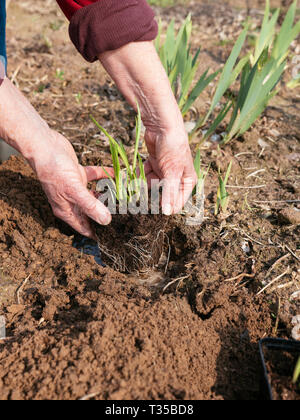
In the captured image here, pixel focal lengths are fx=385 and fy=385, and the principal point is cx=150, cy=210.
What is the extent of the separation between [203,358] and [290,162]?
138 centimetres

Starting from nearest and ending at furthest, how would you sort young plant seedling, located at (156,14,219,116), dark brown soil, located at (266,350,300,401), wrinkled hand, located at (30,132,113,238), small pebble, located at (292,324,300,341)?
dark brown soil, located at (266,350,300,401) → small pebble, located at (292,324,300,341) → wrinkled hand, located at (30,132,113,238) → young plant seedling, located at (156,14,219,116)

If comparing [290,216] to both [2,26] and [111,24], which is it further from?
[2,26]

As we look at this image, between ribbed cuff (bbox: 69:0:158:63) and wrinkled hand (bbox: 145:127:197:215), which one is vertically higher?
ribbed cuff (bbox: 69:0:158:63)

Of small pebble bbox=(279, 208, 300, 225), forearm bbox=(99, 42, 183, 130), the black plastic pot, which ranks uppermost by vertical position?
forearm bbox=(99, 42, 183, 130)

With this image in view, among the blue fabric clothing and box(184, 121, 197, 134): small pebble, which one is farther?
box(184, 121, 197, 134): small pebble

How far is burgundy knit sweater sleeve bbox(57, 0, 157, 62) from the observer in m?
1.41

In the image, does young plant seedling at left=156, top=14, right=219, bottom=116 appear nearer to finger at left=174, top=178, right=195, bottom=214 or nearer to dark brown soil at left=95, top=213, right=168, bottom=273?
finger at left=174, top=178, right=195, bottom=214

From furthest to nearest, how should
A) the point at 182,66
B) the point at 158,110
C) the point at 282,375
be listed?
the point at 182,66 < the point at 158,110 < the point at 282,375

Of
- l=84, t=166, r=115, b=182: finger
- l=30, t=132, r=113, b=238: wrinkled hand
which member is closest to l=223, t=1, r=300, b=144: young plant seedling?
l=84, t=166, r=115, b=182: finger

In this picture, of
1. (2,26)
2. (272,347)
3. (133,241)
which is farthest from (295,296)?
(2,26)

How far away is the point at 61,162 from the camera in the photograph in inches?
57.7

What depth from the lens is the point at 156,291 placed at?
159 cm

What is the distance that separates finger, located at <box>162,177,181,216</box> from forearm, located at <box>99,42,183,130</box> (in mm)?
225

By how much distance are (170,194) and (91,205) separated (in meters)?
0.31
